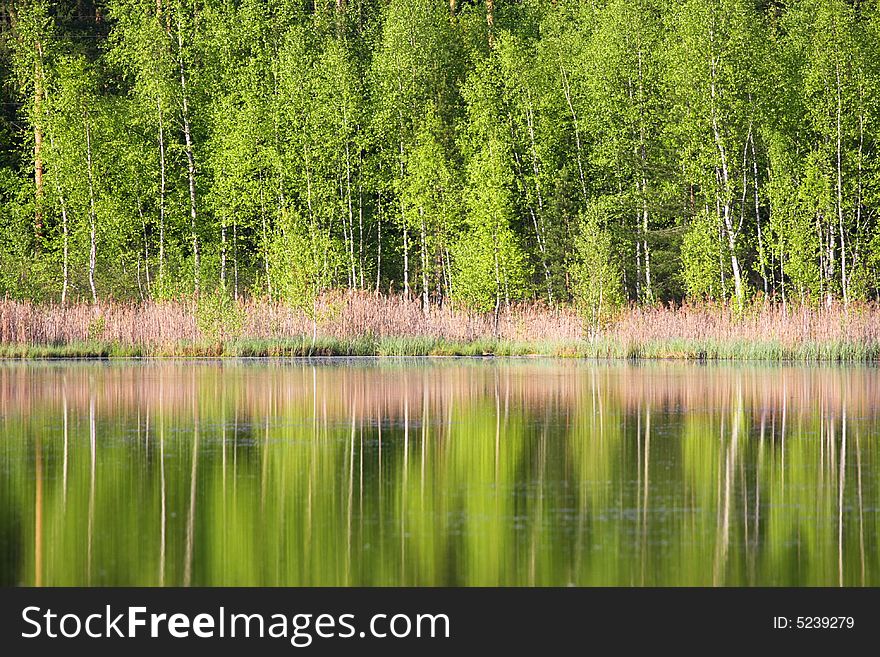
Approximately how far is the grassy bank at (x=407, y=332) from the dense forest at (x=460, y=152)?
351 cm

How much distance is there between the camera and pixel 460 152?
51.8 m

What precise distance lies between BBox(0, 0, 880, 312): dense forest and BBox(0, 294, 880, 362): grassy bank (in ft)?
11.5

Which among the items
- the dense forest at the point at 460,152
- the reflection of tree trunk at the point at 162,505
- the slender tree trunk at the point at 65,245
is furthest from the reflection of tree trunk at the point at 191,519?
the slender tree trunk at the point at 65,245

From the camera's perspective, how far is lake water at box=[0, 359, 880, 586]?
9.02 metres

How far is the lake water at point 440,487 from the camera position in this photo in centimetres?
902

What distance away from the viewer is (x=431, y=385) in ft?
81.8

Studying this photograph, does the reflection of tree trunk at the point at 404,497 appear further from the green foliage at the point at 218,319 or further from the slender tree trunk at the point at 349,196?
the slender tree trunk at the point at 349,196

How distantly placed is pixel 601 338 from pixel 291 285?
8.30 meters

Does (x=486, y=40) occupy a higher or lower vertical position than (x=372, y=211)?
higher

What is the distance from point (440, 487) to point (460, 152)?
40127mm

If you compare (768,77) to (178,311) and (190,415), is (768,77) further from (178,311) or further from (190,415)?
(190,415)

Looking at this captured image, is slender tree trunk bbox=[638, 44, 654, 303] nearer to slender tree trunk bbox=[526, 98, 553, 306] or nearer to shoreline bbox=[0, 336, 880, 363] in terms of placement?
slender tree trunk bbox=[526, 98, 553, 306]

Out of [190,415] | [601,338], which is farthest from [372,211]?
[190,415]

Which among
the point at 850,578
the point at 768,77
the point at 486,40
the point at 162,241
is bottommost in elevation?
the point at 850,578
